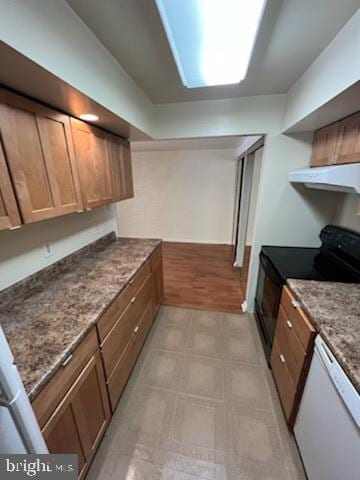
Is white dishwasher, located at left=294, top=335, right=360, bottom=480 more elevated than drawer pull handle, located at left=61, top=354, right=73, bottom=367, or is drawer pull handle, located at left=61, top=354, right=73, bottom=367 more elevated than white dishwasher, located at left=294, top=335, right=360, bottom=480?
drawer pull handle, located at left=61, top=354, right=73, bottom=367

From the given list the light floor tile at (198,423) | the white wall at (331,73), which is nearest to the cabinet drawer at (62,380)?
the light floor tile at (198,423)

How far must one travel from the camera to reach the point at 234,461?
4.13 feet

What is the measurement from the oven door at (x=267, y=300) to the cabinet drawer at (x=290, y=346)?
15 centimetres

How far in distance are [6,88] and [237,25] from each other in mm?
1115

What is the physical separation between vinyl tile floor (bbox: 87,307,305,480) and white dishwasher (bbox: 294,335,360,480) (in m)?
0.25

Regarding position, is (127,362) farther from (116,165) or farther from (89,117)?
(89,117)

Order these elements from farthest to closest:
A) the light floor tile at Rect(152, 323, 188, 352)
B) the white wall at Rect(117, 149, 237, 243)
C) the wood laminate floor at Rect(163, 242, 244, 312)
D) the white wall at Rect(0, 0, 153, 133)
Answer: the white wall at Rect(117, 149, 237, 243), the wood laminate floor at Rect(163, 242, 244, 312), the light floor tile at Rect(152, 323, 188, 352), the white wall at Rect(0, 0, 153, 133)

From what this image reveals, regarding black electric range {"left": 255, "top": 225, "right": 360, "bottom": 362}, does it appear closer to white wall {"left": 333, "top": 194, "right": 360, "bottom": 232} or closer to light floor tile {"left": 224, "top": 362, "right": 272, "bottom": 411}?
white wall {"left": 333, "top": 194, "right": 360, "bottom": 232}

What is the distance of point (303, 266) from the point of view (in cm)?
179

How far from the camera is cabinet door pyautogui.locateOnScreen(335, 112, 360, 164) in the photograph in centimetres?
130

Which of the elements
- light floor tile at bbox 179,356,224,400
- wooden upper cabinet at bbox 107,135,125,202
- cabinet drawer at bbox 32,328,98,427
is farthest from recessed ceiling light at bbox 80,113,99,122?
light floor tile at bbox 179,356,224,400

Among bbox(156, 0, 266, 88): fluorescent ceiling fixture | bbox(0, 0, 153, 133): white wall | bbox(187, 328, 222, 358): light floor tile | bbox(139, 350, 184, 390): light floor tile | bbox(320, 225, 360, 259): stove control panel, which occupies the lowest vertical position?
bbox(139, 350, 184, 390): light floor tile

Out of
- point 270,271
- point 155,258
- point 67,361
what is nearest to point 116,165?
point 155,258

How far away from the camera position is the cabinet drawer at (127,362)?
1.44m
